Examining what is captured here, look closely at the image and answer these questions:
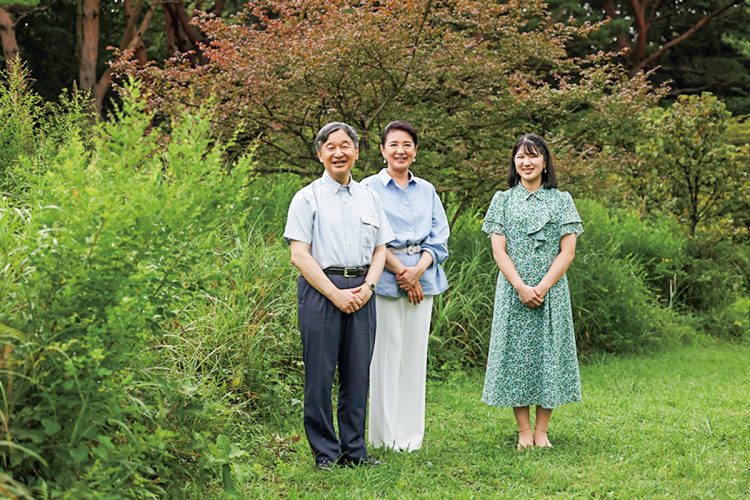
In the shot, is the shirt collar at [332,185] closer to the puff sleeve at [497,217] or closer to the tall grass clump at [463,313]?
the puff sleeve at [497,217]

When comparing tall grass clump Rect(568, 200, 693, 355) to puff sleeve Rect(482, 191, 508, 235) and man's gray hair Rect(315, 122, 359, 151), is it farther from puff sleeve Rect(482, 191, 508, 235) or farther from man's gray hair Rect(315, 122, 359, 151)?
man's gray hair Rect(315, 122, 359, 151)

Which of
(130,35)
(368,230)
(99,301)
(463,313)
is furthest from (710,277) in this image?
(130,35)

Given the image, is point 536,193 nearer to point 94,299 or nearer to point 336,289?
point 336,289

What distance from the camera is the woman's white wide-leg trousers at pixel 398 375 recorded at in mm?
4875

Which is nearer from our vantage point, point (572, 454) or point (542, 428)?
point (572, 454)

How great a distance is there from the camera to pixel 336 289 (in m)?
4.34

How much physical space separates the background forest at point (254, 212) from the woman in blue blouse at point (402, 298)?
65 centimetres

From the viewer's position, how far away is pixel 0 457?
2969 millimetres

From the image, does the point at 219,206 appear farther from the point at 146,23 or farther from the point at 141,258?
the point at 146,23

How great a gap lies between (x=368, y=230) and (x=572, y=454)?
1727 mm

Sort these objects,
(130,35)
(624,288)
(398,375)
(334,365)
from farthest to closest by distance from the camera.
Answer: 1. (130,35)
2. (624,288)
3. (398,375)
4. (334,365)

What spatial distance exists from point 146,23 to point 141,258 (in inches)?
487

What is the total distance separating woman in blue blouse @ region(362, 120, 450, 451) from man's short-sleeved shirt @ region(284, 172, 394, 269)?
0.34 metres

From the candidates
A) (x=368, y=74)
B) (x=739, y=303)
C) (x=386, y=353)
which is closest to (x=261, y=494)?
(x=386, y=353)
